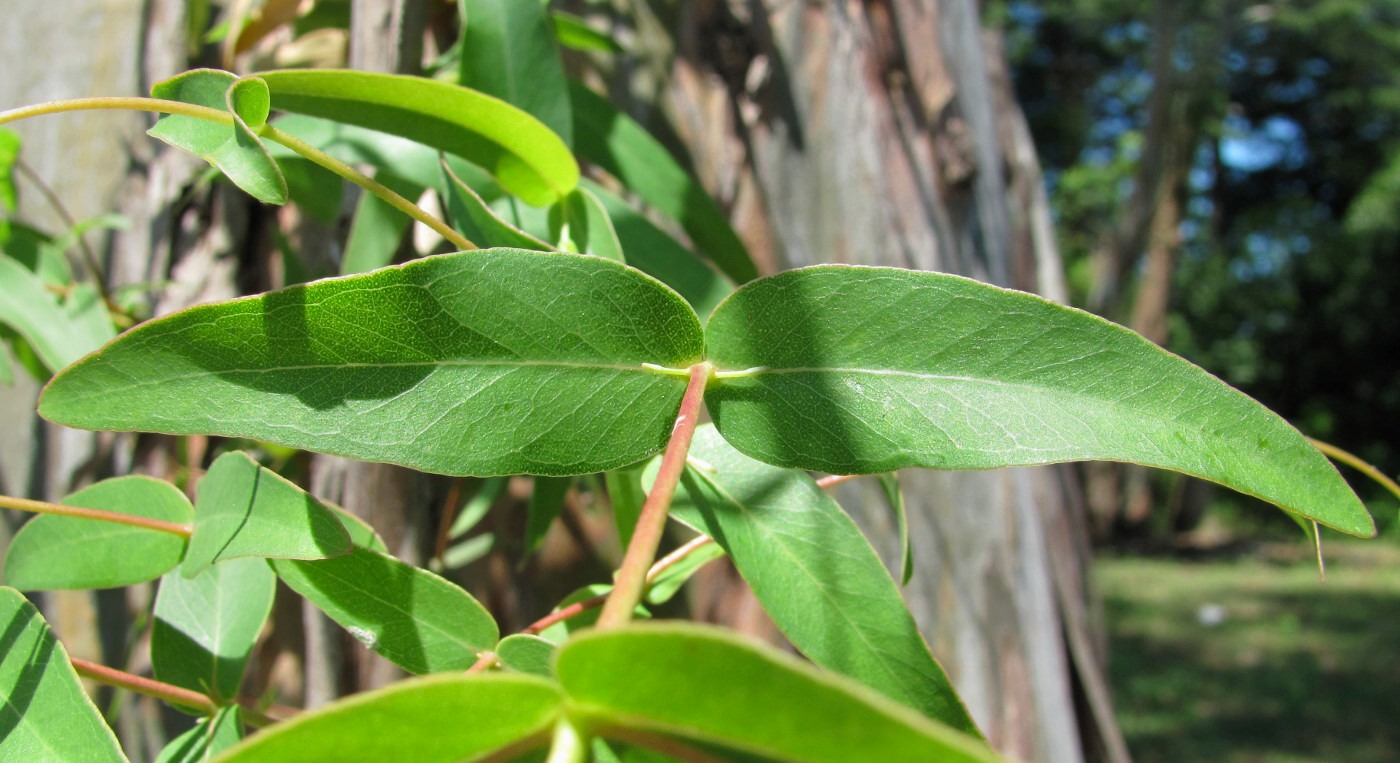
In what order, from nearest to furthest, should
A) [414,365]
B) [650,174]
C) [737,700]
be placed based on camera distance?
1. [737,700]
2. [414,365]
3. [650,174]

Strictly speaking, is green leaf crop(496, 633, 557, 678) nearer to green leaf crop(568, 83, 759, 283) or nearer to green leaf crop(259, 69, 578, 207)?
green leaf crop(259, 69, 578, 207)

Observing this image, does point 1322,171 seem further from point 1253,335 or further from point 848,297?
point 848,297

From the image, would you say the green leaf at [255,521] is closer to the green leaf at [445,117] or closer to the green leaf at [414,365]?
the green leaf at [414,365]

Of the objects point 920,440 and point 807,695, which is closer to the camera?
point 807,695

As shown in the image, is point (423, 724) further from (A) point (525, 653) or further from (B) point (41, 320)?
(B) point (41, 320)

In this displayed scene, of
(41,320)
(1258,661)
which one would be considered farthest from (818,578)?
(1258,661)

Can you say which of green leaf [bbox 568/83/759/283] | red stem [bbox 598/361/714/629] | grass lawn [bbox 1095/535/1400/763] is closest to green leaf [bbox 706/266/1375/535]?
red stem [bbox 598/361/714/629]

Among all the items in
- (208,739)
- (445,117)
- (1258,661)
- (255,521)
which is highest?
(445,117)

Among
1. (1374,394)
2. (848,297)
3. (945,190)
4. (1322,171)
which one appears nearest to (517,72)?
(848,297)
